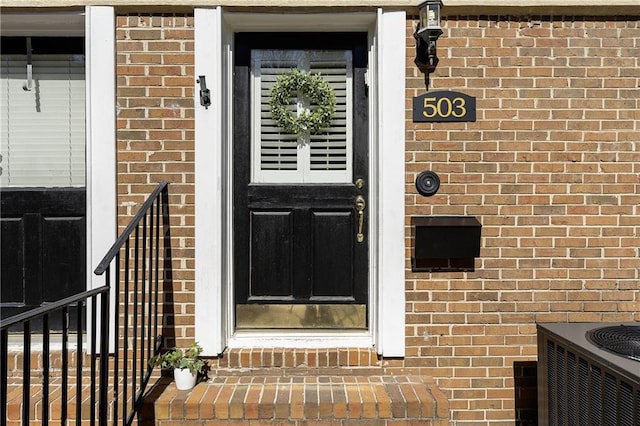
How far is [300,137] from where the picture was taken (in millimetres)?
3010

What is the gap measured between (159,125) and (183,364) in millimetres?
1460

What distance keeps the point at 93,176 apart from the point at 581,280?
3.13 metres

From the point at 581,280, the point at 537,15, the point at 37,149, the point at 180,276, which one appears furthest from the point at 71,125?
the point at 581,280

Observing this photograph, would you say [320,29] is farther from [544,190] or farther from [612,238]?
[612,238]

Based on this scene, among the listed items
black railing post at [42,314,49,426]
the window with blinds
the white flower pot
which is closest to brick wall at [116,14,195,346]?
the white flower pot

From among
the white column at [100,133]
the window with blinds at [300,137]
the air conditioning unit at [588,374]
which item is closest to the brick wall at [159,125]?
the white column at [100,133]

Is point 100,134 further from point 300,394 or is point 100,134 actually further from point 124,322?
point 300,394

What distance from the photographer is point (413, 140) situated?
2.77m

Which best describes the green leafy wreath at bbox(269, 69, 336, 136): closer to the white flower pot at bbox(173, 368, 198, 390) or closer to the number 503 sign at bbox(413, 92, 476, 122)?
the number 503 sign at bbox(413, 92, 476, 122)

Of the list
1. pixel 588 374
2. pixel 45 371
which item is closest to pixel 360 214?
pixel 588 374

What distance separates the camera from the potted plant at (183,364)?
254 centimetres

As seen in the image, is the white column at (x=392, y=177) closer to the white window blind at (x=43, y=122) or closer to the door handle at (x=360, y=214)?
the door handle at (x=360, y=214)

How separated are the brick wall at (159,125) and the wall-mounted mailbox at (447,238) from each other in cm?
143

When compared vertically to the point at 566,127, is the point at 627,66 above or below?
above
